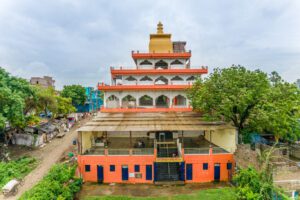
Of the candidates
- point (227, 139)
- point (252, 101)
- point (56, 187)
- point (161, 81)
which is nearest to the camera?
point (56, 187)

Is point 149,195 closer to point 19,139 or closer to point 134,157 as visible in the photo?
point 134,157

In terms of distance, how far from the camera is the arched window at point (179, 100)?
2400 cm

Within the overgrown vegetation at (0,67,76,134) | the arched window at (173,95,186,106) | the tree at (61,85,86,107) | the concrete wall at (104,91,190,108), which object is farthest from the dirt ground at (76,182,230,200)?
the tree at (61,85,86,107)

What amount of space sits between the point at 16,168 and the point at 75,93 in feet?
110

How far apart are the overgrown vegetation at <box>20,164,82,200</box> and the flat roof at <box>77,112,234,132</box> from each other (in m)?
3.61

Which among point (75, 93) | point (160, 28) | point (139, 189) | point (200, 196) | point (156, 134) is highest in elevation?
point (160, 28)

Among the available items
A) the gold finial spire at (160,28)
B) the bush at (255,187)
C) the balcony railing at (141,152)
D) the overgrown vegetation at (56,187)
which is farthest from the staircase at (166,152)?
the gold finial spire at (160,28)

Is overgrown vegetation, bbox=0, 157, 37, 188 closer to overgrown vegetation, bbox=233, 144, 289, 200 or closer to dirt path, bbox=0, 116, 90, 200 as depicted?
dirt path, bbox=0, 116, 90, 200

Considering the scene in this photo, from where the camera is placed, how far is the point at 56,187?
12.0m

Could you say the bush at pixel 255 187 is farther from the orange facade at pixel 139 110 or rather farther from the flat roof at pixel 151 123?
the orange facade at pixel 139 110

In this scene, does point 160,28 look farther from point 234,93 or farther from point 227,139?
point 227,139

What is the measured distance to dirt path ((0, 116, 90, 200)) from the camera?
50.1ft

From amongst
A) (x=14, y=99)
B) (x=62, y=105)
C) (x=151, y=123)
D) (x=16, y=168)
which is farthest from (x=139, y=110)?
(x=62, y=105)

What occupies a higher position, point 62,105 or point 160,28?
point 160,28
